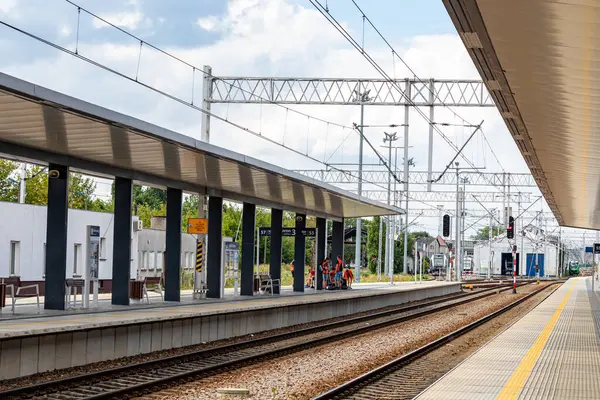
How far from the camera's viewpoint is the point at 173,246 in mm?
23203

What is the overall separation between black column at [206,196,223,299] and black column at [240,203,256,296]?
7.15ft

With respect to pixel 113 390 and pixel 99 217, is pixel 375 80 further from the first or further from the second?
pixel 113 390

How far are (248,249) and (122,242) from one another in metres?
7.91

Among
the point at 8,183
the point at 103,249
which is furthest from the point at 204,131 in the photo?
the point at 8,183

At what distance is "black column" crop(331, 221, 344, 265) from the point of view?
3669cm

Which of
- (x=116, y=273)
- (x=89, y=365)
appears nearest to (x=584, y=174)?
(x=116, y=273)

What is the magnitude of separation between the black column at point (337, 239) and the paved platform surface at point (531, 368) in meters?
14.8

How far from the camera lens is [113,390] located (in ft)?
36.4

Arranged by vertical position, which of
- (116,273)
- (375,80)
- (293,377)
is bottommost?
(293,377)

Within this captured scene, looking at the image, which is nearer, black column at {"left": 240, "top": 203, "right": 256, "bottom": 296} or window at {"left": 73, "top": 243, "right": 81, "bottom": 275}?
black column at {"left": 240, "top": 203, "right": 256, "bottom": 296}

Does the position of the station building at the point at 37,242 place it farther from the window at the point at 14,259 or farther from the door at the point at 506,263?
the door at the point at 506,263

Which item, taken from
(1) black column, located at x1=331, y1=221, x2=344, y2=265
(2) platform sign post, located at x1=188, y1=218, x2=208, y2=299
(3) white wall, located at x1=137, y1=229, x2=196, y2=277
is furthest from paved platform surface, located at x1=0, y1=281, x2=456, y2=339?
(3) white wall, located at x1=137, y1=229, x2=196, y2=277

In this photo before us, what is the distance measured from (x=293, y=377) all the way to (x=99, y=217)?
64.1 feet

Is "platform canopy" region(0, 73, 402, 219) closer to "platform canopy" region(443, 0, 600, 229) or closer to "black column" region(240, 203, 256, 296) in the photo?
"black column" region(240, 203, 256, 296)
